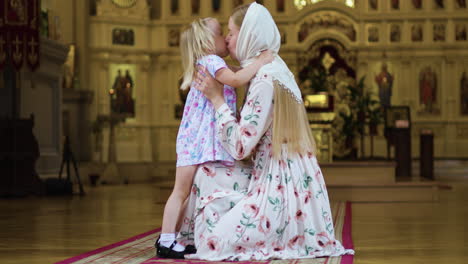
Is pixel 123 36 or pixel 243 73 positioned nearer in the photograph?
pixel 243 73

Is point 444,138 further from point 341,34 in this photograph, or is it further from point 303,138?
point 303,138

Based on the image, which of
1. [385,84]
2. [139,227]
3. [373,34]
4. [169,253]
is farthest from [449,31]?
[169,253]

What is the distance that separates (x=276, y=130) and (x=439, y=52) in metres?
19.2

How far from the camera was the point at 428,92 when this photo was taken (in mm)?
22625

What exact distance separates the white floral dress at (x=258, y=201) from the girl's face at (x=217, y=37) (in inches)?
11.1

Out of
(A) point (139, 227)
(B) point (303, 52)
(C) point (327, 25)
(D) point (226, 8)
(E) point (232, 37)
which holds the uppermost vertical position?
(D) point (226, 8)

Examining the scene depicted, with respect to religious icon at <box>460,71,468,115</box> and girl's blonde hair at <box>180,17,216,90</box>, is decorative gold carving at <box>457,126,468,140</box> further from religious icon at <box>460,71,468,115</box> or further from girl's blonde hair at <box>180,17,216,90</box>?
girl's blonde hair at <box>180,17,216,90</box>

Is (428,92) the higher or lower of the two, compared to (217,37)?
higher

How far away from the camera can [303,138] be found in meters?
4.50

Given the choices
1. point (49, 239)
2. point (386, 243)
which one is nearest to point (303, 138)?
point (386, 243)

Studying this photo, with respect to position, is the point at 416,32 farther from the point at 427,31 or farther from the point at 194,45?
the point at 194,45

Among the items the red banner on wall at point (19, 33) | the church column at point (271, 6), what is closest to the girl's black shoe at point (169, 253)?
the red banner on wall at point (19, 33)

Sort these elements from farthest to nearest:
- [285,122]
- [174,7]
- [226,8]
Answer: [174,7] → [226,8] → [285,122]

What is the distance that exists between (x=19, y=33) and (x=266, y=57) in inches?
320
